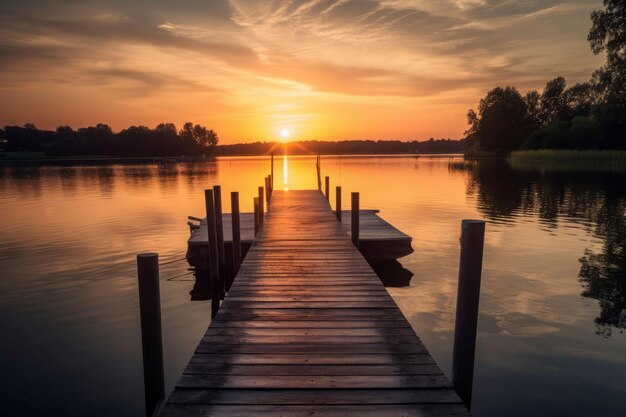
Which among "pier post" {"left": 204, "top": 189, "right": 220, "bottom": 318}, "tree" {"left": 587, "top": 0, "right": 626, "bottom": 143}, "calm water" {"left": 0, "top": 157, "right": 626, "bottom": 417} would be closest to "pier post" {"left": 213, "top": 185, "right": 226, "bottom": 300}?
"pier post" {"left": 204, "top": 189, "right": 220, "bottom": 318}

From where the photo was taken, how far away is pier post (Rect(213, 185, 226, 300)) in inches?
435

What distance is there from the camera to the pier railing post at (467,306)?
170 inches

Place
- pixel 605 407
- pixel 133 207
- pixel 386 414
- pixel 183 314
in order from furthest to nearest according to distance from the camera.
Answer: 1. pixel 133 207
2. pixel 183 314
3. pixel 605 407
4. pixel 386 414

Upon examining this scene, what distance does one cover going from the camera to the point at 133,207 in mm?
28703

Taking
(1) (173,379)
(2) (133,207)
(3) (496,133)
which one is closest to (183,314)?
(1) (173,379)

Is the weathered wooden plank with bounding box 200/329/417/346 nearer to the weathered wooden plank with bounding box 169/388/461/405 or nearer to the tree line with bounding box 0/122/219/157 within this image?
→ the weathered wooden plank with bounding box 169/388/461/405

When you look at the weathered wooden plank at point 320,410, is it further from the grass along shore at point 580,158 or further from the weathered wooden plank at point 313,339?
the grass along shore at point 580,158

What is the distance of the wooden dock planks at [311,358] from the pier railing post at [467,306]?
1.36 ft

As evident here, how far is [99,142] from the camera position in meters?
145

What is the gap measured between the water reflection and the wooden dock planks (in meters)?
6.58

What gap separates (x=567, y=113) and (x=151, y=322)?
10256 centimetres

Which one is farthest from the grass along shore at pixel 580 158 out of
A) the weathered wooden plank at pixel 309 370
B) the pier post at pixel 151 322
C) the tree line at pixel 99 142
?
the tree line at pixel 99 142

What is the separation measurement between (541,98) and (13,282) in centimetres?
11384

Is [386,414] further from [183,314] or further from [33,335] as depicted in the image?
[33,335]
